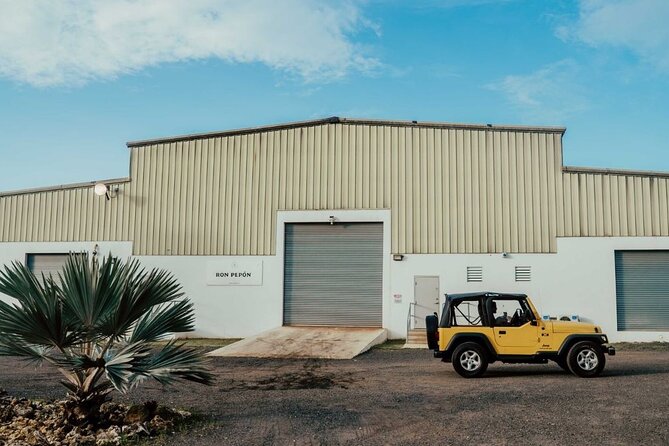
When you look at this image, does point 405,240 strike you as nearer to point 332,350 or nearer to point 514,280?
point 514,280

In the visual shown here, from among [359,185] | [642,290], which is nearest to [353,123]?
[359,185]

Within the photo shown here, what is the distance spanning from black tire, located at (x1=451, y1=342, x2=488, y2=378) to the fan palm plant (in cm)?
656

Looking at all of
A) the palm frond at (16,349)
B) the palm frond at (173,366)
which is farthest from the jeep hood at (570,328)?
the palm frond at (16,349)

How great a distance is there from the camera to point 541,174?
2220 cm

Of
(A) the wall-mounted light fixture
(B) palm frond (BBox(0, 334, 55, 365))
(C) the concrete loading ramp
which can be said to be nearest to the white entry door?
(C) the concrete loading ramp

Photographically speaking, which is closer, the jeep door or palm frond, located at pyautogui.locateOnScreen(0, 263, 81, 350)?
palm frond, located at pyautogui.locateOnScreen(0, 263, 81, 350)

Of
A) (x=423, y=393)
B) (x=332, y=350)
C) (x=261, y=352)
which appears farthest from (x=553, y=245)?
(x=423, y=393)

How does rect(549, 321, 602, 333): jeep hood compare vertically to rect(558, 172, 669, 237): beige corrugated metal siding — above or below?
below

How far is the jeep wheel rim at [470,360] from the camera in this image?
12.6 metres

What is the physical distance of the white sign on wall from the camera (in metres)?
23.3

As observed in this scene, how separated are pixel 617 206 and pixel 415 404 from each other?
50.4 feet

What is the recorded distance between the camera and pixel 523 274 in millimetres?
21578

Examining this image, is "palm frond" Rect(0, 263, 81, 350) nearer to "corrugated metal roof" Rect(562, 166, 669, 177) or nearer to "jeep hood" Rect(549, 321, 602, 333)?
"jeep hood" Rect(549, 321, 602, 333)

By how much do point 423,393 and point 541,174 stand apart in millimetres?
13935
